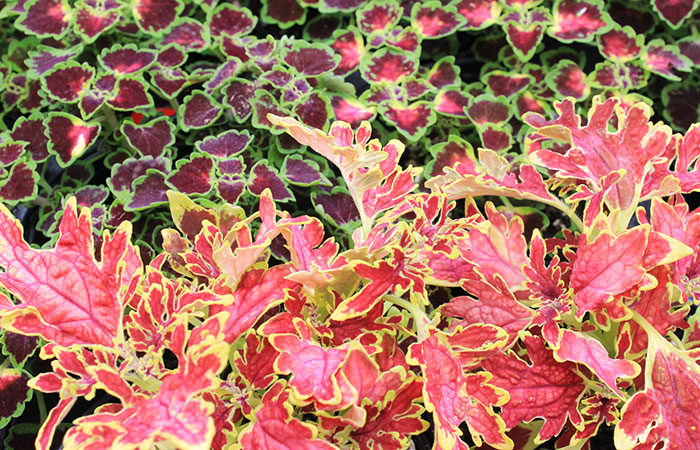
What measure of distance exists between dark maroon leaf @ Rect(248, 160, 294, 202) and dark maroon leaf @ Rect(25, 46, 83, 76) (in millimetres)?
454

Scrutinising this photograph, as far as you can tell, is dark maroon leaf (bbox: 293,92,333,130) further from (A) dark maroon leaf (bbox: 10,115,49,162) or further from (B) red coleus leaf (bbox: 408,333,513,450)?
(B) red coleus leaf (bbox: 408,333,513,450)

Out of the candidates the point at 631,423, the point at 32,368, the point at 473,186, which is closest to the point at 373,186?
the point at 473,186

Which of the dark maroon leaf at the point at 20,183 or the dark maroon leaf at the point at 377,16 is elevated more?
the dark maroon leaf at the point at 377,16

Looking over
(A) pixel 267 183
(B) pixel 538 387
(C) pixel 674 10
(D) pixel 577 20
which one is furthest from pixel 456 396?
(C) pixel 674 10

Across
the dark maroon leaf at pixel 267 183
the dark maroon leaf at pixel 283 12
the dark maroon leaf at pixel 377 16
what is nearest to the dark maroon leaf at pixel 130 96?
the dark maroon leaf at pixel 267 183

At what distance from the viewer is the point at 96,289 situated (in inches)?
28.9

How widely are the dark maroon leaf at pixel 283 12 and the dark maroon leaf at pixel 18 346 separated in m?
0.81

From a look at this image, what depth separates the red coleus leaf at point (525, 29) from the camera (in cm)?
137

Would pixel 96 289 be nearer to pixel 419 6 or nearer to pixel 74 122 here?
pixel 74 122

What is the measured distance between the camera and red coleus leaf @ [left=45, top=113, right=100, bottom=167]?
1.20 meters

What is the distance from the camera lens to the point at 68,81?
126 cm

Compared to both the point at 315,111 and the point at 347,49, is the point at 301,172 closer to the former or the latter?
the point at 315,111

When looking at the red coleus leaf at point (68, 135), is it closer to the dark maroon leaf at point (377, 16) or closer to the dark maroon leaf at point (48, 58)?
the dark maroon leaf at point (48, 58)

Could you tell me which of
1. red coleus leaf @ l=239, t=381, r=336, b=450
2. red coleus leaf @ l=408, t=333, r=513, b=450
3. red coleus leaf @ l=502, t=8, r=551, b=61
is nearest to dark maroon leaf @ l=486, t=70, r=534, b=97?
red coleus leaf @ l=502, t=8, r=551, b=61
